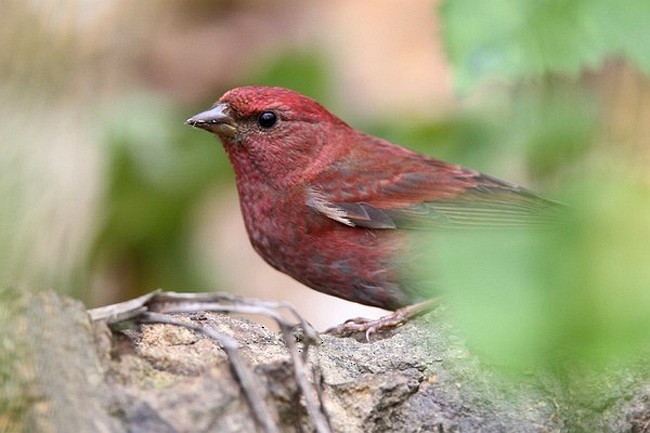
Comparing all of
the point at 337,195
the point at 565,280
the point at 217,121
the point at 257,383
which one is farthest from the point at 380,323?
the point at 565,280

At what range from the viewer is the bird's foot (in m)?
3.84

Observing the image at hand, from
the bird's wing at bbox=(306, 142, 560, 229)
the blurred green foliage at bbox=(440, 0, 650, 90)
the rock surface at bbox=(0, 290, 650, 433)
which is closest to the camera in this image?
the rock surface at bbox=(0, 290, 650, 433)

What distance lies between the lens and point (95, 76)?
20.9ft

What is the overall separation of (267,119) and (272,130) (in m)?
0.05

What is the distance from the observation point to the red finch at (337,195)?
14.6 ft

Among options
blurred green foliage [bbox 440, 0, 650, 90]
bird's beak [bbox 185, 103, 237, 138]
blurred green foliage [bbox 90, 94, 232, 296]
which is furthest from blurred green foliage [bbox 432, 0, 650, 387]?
blurred green foliage [bbox 90, 94, 232, 296]

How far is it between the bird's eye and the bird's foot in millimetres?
1268

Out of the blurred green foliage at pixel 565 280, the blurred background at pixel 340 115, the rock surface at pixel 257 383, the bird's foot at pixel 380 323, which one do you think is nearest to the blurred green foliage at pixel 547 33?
the blurred background at pixel 340 115

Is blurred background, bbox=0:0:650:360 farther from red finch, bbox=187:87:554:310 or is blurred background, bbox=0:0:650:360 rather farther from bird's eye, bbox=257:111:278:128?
bird's eye, bbox=257:111:278:128

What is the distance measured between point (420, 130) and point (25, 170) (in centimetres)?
379

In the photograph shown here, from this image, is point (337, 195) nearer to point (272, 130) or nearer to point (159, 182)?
point (272, 130)

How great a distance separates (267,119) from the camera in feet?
16.1

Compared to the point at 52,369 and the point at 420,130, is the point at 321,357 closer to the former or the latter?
the point at 52,369

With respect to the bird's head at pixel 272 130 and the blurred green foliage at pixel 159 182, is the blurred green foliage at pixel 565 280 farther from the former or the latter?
the blurred green foliage at pixel 159 182
